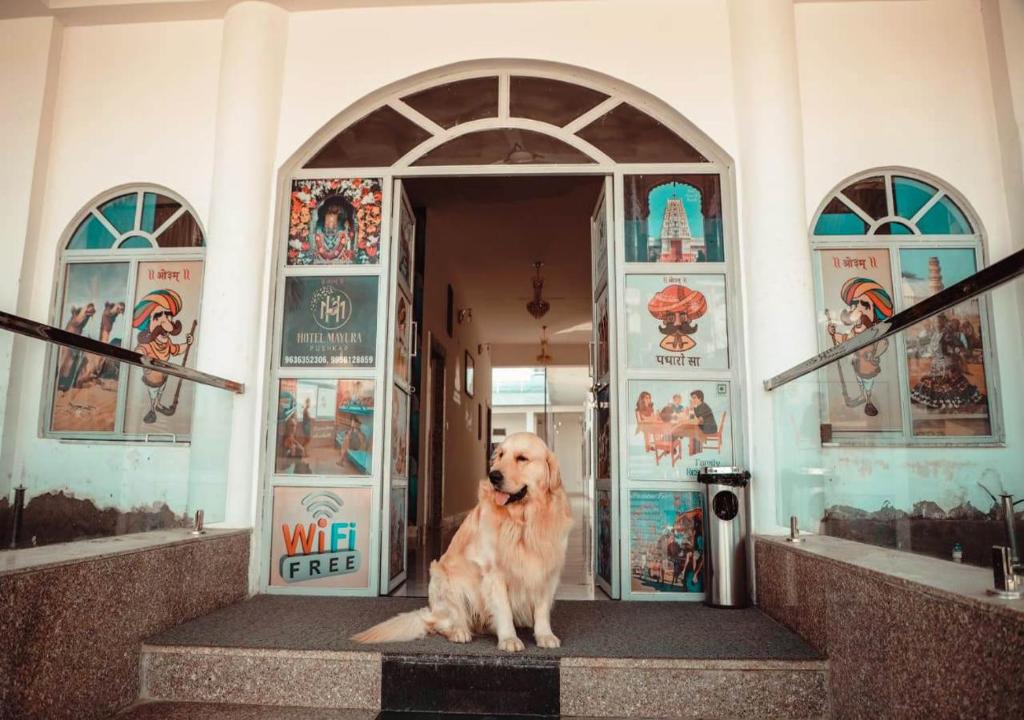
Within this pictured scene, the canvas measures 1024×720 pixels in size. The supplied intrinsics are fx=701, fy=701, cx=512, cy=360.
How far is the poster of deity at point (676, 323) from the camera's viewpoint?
3955 millimetres

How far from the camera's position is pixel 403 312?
453 cm

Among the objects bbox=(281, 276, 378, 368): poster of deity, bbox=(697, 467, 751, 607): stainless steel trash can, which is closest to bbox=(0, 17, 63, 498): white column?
bbox=(281, 276, 378, 368): poster of deity

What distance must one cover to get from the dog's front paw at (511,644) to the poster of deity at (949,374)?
5.06 feet

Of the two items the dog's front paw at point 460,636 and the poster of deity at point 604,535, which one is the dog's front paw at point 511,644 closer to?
the dog's front paw at point 460,636

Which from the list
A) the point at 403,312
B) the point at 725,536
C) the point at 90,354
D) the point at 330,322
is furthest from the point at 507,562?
the point at 403,312

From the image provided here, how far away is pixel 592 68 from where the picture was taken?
418cm

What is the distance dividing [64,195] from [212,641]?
10.3 feet

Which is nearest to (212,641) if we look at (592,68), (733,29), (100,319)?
(100,319)

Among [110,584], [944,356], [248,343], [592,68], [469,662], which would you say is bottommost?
[469,662]

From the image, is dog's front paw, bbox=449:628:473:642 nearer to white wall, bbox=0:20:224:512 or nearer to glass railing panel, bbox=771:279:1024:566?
glass railing panel, bbox=771:279:1024:566

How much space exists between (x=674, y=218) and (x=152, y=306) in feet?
10.5

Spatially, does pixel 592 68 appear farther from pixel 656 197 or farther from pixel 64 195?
pixel 64 195

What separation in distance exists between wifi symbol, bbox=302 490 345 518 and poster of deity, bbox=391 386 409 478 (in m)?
0.36

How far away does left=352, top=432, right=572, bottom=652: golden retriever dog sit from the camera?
8.90 ft
